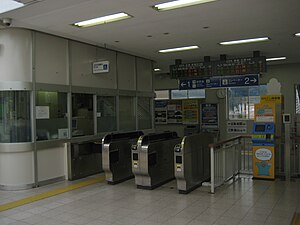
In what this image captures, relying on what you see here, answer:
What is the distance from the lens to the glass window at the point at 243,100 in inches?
465

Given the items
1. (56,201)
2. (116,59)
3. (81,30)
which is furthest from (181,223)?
(116,59)

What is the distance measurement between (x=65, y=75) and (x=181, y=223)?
4.43 m

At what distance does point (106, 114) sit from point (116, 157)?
6.40ft

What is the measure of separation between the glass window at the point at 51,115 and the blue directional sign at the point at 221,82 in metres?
3.59

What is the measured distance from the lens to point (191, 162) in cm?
614

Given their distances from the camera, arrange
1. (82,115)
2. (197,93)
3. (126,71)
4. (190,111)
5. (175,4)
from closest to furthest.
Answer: (175,4) < (82,115) < (126,71) < (190,111) < (197,93)

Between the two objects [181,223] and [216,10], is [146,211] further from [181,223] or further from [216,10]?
[216,10]

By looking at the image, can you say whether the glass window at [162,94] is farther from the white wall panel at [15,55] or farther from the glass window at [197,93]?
the white wall panel at [15,55]

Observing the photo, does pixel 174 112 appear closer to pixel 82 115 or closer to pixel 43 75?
pixel 82 115

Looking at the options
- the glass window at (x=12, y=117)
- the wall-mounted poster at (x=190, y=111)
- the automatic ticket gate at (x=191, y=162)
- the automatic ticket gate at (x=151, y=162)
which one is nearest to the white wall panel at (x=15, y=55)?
the glass window at (x=12, y=117)

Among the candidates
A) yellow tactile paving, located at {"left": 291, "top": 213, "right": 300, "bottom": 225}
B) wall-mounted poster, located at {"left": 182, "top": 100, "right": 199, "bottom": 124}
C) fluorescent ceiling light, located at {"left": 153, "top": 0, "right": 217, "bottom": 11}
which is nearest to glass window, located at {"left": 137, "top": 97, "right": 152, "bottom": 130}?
wall-mounted poster, located at {"left": 182, "top": 100, "right": 199, "bottom": 124}

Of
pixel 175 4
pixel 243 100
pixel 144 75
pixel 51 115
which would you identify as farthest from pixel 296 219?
pixel 243 100

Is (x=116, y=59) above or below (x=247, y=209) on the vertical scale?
above

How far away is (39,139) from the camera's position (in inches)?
257
